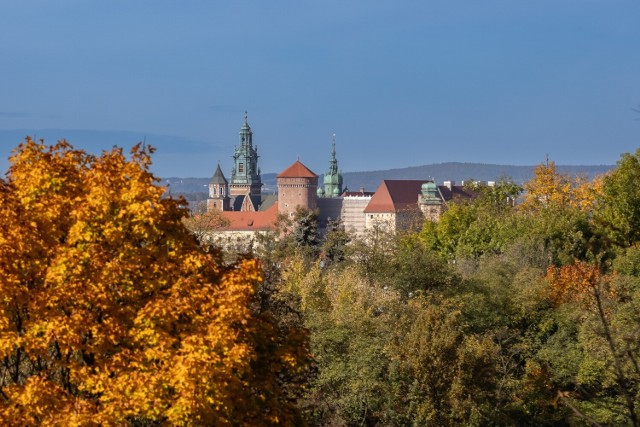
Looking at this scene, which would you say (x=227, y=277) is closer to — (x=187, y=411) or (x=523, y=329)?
(x=187, y=411)

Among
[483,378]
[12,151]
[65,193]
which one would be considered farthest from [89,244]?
[483,378]

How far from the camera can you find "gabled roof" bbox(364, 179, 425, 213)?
172 metres

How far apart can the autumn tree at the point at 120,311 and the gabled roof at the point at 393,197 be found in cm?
15509

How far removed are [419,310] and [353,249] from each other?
26605mm

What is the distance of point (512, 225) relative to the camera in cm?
6525

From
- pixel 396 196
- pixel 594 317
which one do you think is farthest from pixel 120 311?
pixel 396 196

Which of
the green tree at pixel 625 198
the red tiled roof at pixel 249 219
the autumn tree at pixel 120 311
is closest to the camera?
the autumn tree at pixel 120 311

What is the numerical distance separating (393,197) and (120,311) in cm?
15939

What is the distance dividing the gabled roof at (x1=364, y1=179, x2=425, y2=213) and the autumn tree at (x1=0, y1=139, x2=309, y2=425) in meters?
155

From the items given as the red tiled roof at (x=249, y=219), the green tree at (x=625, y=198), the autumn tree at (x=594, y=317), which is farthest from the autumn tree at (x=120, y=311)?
the red tiled roof at (x=249, y=219)

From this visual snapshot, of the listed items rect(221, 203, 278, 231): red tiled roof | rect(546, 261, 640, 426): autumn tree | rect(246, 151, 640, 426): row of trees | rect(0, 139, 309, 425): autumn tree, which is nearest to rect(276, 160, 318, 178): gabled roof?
rect(221, 203, 278, 231): red tiled roof

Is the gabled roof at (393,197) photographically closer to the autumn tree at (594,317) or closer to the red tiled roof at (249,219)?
the red tiled roof at (249,219)

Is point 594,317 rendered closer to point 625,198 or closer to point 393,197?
point 625,198

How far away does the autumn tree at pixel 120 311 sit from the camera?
43.8ft
